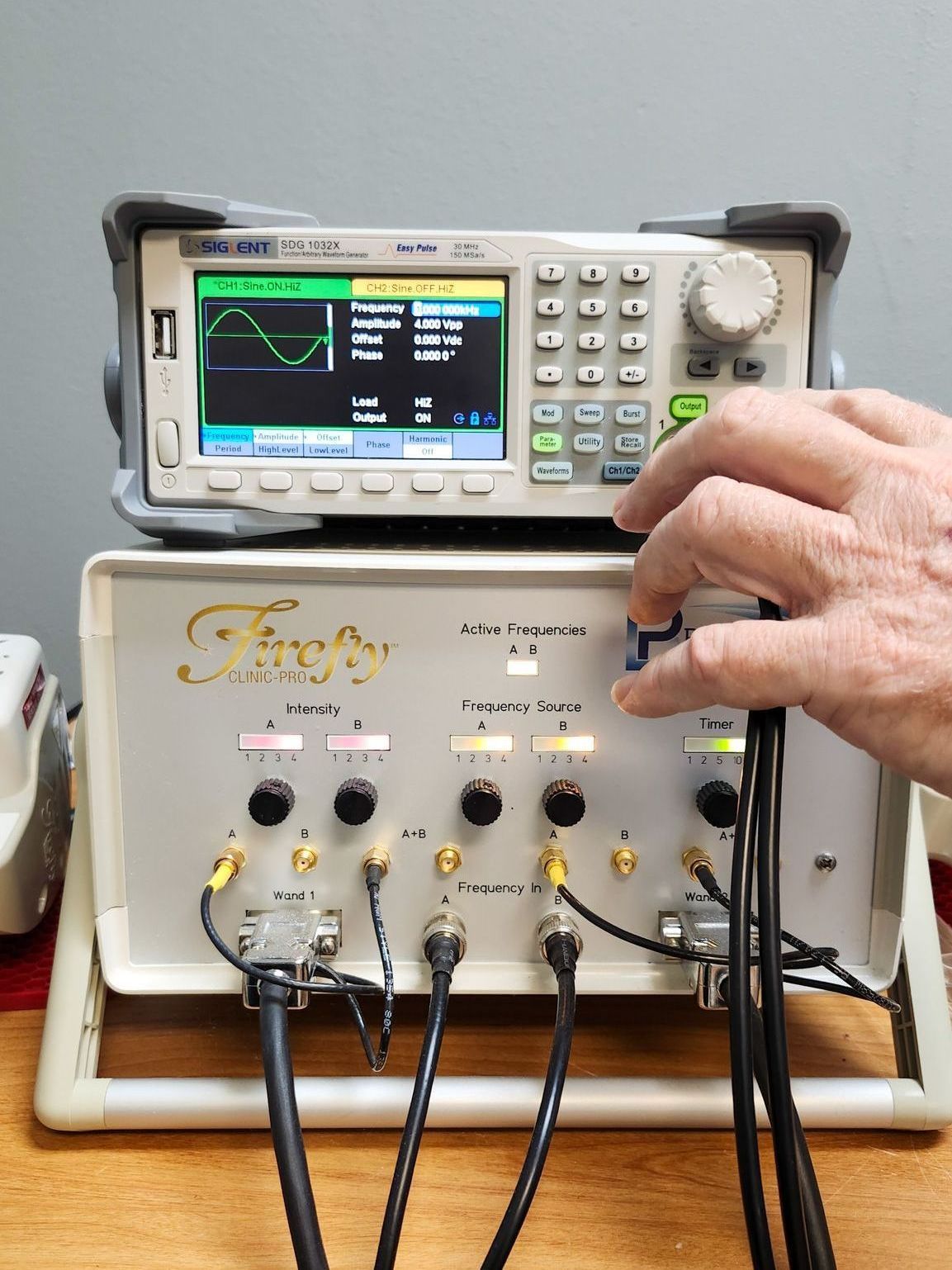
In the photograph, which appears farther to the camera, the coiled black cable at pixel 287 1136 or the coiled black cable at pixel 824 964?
the coiled black cable at pixel 824 964

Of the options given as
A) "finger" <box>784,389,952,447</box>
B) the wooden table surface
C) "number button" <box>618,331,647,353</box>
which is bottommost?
the wooden table surface

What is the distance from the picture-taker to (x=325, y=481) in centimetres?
50

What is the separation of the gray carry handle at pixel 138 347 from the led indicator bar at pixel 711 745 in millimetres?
315

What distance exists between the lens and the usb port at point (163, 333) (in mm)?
494

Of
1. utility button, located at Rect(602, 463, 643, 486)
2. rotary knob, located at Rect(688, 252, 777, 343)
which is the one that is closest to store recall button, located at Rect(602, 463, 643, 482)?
utility button, located at Rect(602, 463, 643, 486)

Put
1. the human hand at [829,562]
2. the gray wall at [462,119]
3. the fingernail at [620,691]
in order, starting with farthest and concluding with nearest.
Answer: the gray wall at [462,119], the fingernail at [620,691], the human hand at [829,562]

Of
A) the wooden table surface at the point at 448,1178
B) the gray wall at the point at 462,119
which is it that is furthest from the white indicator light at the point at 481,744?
the gray wall at the point at 462,119

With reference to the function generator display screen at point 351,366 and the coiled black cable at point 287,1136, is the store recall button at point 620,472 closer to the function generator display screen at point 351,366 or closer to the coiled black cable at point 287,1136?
the function generator display screen at point 351,366

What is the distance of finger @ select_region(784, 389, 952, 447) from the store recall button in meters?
0.12

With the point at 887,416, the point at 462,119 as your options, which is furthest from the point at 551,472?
the point at 462,119

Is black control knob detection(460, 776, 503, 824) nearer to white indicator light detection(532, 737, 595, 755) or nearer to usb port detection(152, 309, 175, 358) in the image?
white indicator light detection(532, 737, 595, 755)

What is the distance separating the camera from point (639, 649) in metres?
0.49

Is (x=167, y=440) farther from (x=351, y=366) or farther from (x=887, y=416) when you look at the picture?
(x=887, y=416)

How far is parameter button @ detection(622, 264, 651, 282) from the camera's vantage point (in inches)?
19.4
